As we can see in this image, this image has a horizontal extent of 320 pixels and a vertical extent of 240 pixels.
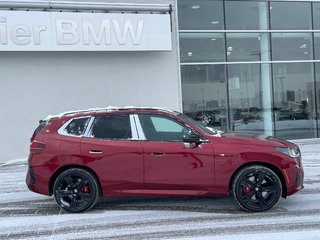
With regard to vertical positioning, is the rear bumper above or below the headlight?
below

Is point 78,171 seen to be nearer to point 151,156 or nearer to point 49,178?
point 49,178

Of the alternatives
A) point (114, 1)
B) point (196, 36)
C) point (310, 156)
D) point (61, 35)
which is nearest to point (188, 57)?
point (196, 36)

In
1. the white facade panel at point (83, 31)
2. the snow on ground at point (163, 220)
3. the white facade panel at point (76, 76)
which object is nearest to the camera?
the snow on ground at point (163, 220)

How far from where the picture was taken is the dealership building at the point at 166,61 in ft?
42.6

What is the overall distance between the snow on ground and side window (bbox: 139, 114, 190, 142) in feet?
3.86

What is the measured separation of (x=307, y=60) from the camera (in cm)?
1585

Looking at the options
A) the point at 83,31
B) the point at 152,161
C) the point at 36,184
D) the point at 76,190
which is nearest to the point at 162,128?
the point at 152,161

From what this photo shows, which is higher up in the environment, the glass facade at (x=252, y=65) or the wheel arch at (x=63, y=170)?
the glass facade at (x=252, y=65)

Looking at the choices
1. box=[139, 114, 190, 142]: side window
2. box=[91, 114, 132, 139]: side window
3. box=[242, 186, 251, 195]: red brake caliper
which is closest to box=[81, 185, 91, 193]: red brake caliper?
box=[91, 114, 132, 139]: side window

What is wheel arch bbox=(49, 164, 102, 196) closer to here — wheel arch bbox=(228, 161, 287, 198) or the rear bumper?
the rear bumper

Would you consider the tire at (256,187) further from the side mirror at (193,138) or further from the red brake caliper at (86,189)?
the red brake caliper at (86,189)

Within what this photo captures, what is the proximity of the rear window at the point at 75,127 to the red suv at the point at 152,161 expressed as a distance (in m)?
0.02

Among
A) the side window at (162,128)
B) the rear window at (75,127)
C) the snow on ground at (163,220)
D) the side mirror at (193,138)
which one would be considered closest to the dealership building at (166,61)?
the snow on ground at (163,220)

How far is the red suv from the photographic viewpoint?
20.5 feet
